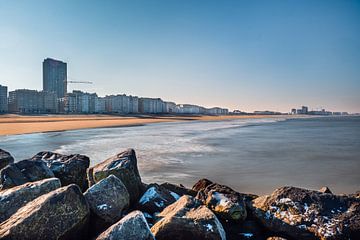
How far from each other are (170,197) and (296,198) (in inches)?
86.1

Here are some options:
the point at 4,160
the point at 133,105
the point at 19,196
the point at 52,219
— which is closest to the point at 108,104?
the point at 133,105

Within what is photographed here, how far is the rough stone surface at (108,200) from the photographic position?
153 inches

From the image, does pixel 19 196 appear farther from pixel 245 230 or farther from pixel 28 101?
pixel 28 101

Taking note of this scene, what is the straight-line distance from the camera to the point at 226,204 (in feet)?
14.6

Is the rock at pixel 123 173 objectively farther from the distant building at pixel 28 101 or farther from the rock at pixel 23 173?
the distant building at pixel 28 101

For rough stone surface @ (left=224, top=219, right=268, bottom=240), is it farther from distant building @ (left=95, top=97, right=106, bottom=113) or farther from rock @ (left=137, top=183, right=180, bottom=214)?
distant building @ (left=95, top=97, right=106, bottom=113)

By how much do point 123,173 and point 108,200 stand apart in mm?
1032

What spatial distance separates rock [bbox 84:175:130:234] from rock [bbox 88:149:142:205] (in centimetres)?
72

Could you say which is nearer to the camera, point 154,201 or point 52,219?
point 52,219

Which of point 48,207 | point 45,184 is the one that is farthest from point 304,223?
point 45,184

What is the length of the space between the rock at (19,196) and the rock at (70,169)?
1474 millimetres

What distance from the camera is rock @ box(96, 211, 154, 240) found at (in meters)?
3.10

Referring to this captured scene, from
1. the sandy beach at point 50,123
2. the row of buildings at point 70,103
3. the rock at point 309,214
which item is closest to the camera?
the rock at point 309,214

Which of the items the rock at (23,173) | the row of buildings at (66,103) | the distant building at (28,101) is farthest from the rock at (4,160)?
the distant building at (28,101)
